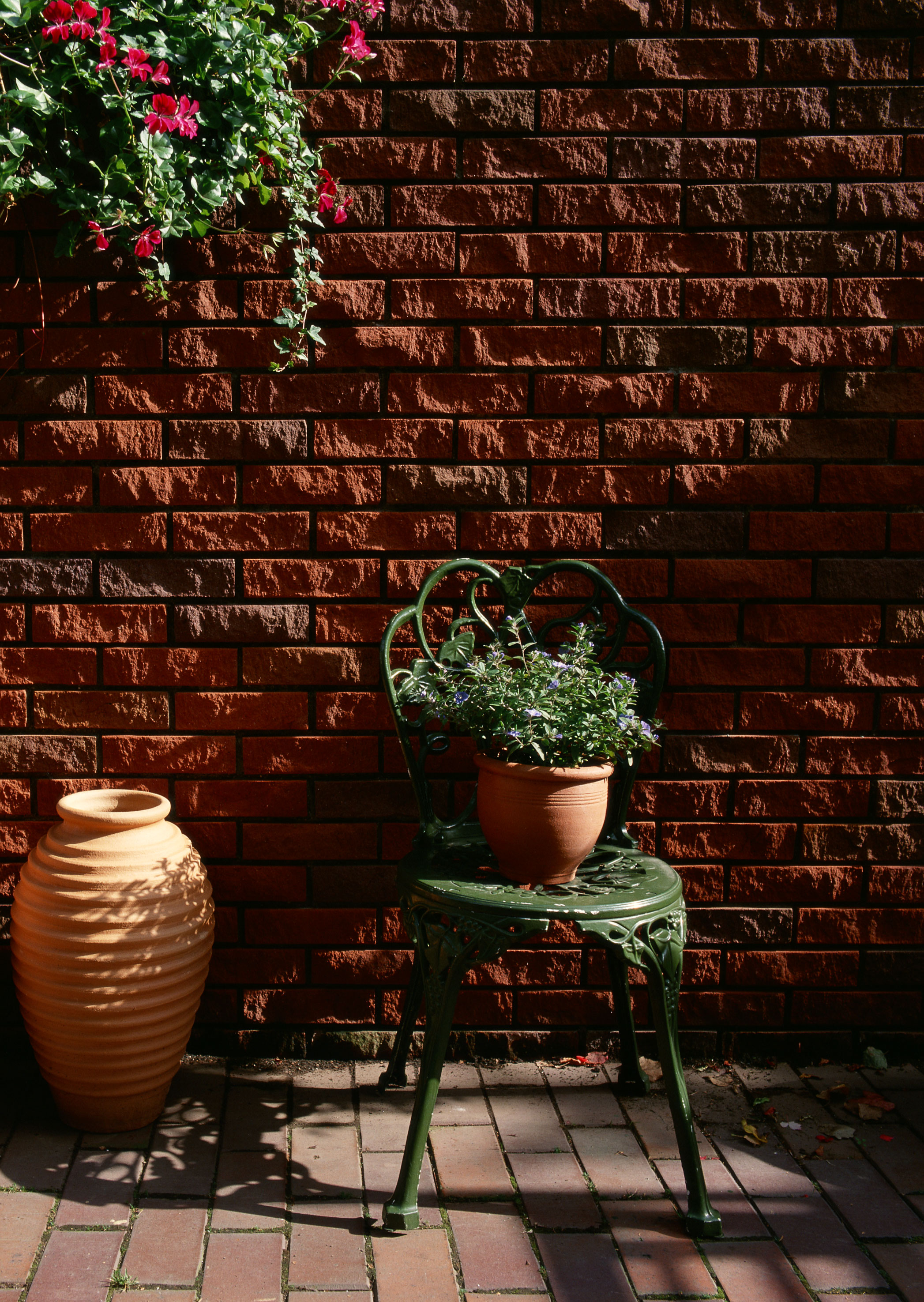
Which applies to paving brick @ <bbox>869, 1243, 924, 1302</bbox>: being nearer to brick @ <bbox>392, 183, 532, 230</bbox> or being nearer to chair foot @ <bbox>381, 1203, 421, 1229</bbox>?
chair foot @ <bbox>381, 1203, 421, 1229</bbox>

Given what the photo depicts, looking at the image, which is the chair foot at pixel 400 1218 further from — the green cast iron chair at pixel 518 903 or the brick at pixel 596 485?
the brick at pixel 596 485

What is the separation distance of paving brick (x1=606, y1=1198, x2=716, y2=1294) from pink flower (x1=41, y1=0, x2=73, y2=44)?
101 inches

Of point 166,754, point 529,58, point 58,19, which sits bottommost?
point 166,754

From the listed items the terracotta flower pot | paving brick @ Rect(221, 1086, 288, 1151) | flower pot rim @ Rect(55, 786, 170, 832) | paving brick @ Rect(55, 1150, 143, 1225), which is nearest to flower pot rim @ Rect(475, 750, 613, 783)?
the terracotta flower pot

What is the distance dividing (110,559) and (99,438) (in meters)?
0.29

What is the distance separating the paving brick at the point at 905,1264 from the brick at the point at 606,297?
208cm

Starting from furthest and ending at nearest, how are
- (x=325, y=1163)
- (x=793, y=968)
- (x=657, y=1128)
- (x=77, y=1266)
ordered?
(x=793, y=968) < (x=657, y=1128) < (x=325, y=1163) < (x=77, y=1266)

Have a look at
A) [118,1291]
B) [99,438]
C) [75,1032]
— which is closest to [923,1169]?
[118,1291]

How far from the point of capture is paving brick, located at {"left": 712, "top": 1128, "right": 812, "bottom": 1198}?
85.0 inches

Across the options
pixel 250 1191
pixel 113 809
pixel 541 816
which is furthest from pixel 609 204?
pixel 250 1191

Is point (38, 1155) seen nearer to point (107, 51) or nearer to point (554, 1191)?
point (554, 1191)

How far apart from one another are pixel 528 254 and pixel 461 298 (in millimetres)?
194

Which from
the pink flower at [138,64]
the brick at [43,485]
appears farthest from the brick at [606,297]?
the brick at [43,485]

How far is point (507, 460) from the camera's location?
101 inches
